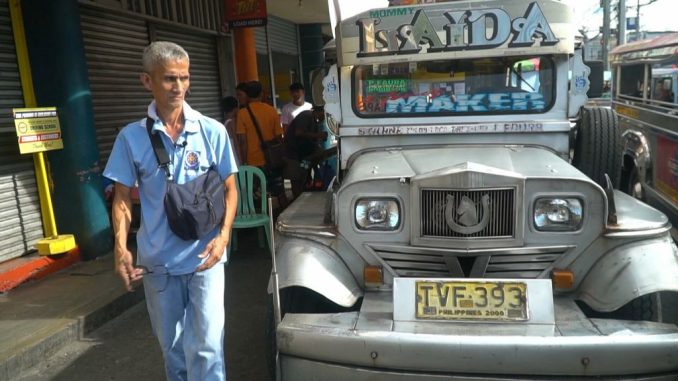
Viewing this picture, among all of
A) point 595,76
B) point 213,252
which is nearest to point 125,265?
point 213,252

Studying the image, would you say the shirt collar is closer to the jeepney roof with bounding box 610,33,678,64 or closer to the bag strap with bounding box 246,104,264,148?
the bag strap with bounding box 246,104,264,148

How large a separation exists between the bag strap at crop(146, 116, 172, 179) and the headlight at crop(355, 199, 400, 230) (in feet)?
3.27

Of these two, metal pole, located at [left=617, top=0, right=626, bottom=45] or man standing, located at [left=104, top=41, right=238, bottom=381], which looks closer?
man standing, located at [left=104, top=41, right=238, bottom=381]

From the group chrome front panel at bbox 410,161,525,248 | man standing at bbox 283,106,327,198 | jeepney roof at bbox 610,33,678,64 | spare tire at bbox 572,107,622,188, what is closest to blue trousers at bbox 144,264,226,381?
chrome front panel at bbox 410,161,525,248

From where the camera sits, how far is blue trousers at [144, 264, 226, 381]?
259cm

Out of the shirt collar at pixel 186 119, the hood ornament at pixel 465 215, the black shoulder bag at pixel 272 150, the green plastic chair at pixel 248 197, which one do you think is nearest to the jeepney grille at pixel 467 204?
the hood ornament at pixel 465 215

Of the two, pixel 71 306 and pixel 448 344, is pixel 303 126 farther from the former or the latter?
pixel 448 344

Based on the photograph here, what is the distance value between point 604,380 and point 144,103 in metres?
6.85

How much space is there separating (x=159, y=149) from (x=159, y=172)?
0.10 meters

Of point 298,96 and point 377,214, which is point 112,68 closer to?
point 298,96

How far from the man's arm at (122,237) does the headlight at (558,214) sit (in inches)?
77.3

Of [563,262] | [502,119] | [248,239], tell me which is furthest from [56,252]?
[563,262]

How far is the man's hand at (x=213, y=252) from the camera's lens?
99.7 inches

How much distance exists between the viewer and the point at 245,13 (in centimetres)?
902
